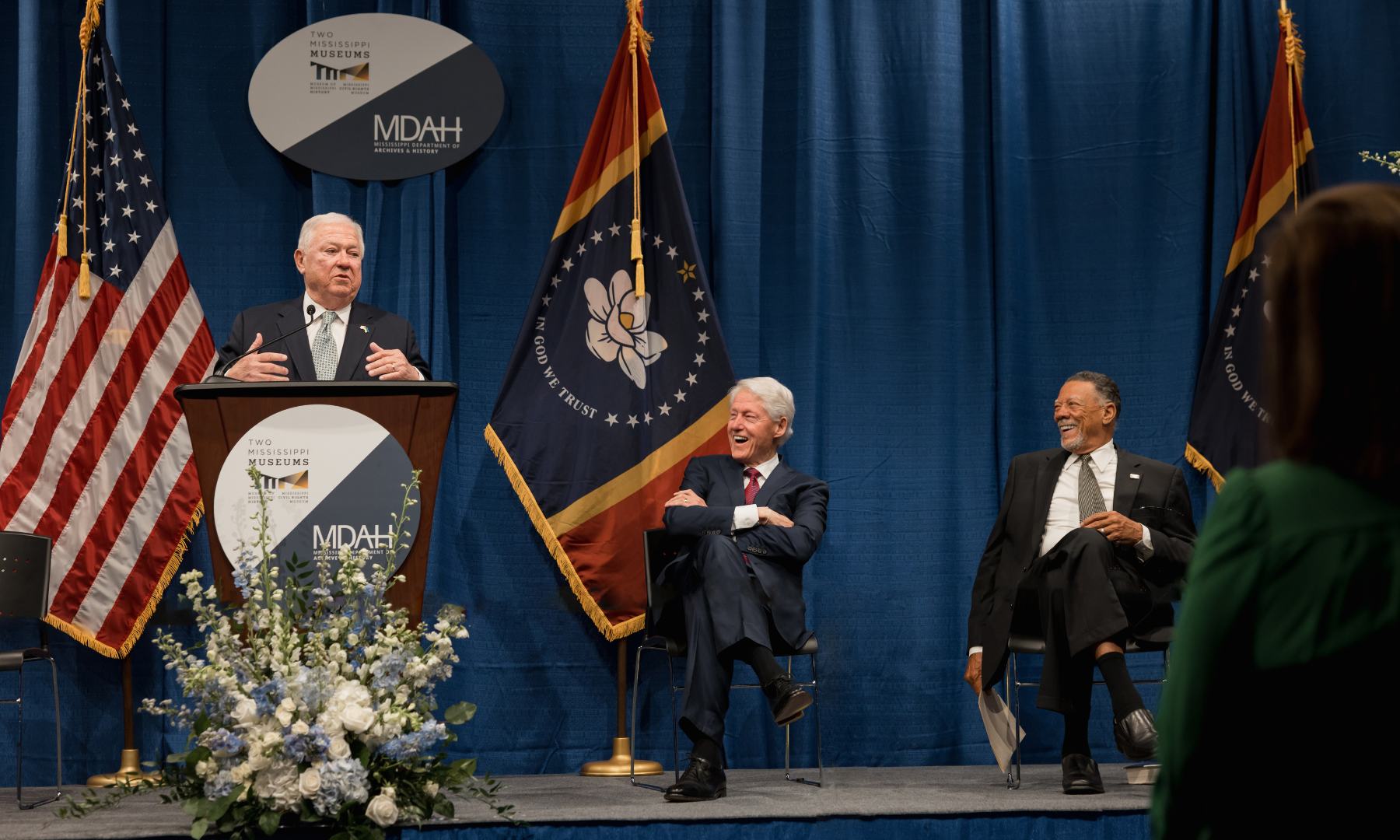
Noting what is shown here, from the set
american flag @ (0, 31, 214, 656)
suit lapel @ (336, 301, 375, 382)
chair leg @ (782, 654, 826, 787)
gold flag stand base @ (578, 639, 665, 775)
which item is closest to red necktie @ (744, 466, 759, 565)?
chair leg @ (782, 654, 826, 787)

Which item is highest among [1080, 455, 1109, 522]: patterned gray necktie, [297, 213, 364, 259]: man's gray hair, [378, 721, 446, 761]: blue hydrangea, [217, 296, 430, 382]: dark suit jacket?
[297, 213, 364, 259]: man's gray hair

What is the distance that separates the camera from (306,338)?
354cm

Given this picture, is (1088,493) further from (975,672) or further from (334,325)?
(334,325)

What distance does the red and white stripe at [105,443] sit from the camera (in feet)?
12.4

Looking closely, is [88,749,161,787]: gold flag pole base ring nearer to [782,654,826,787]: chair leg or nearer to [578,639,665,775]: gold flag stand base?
[578,639,665,775]: gold flag stand base

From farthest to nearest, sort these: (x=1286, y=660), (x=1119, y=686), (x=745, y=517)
Result: (x=745, y=517) → (x=1119, y=686) → (x=1286, y=660)

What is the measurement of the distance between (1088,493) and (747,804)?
135 centimetres

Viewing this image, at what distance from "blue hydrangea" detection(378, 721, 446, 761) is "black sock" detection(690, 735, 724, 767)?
0.84 m

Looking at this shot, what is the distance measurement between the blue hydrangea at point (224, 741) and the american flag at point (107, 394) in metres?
1.63

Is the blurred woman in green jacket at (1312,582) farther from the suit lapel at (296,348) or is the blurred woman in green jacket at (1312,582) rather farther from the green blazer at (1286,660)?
the suit lapel at (296,348)

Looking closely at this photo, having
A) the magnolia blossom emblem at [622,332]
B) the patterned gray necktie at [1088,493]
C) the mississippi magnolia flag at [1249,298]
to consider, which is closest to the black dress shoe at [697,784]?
the patterned gray necktie at [1088,493]

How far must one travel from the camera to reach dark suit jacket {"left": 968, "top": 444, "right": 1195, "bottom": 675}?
3.32m

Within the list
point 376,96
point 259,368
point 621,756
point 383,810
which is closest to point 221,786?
point 383,810

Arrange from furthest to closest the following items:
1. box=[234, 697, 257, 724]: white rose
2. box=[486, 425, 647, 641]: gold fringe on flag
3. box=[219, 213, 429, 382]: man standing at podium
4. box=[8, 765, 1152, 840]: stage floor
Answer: box=[486, 425, 647, 641]: gold fringe on flag
box=[219, 213, 429, 382]: man standing at podium
box=[8, 765, 1152, 840]: stage floor
box=[234, 697, 257, 724]: white rose
